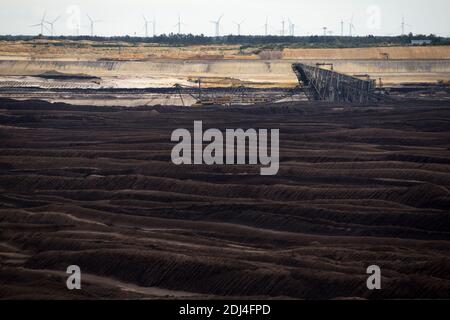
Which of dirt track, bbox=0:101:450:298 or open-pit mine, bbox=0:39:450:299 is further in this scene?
open-pit mine, bbox=0:39:450:299

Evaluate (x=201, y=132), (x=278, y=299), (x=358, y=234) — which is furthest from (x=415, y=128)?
(x=278, y=299)

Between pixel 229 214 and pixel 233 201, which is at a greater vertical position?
pixel 233 201

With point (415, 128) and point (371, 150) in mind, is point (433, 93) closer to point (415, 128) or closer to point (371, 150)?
point (415, 128)

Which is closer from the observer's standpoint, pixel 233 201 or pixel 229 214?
pixel 229 214

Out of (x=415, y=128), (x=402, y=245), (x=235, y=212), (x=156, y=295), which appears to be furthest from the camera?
(x=415, y=128)

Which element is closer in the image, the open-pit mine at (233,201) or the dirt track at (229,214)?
the dirt track at (229,214)

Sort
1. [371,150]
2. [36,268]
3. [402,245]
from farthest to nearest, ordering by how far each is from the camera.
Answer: [371,150]
[402,245]
[36,268]

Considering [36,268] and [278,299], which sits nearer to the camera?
[278,299]
